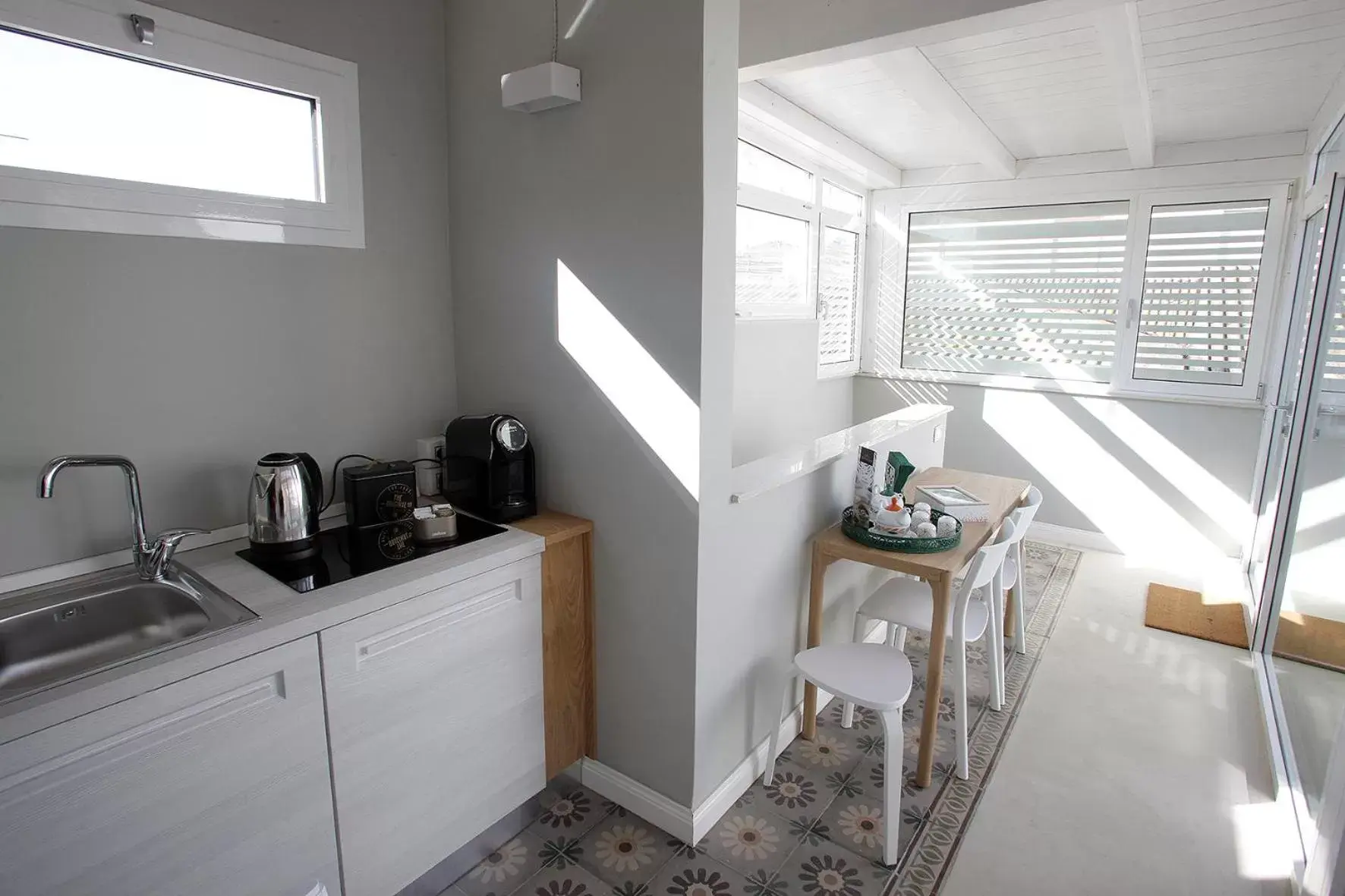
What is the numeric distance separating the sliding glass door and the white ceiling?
0.49 metres

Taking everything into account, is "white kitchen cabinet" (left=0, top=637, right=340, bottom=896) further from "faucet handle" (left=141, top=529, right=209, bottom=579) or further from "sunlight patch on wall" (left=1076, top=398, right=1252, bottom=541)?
"sunlight patch on wall" (left=1076, top=398, right=1252, bottom=541)

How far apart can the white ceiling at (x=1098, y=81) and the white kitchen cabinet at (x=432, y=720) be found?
228 cm

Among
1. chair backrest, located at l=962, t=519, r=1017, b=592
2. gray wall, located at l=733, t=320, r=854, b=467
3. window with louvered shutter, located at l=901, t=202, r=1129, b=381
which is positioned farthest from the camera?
window with louvered shutter, located at l=901, t=202, r=1129, b=381

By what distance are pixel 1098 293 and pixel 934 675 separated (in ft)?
11.1

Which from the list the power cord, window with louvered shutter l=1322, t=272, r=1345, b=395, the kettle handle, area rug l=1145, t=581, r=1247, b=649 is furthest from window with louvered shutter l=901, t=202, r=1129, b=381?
the kettle handle

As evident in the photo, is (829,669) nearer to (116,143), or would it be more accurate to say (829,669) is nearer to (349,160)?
(349,160)

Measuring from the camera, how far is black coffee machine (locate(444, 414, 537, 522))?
6.61 ft

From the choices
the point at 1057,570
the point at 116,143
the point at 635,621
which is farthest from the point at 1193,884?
the point at 116,143

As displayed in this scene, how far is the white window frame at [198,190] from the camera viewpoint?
1.51 metres

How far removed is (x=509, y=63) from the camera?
6.68ft

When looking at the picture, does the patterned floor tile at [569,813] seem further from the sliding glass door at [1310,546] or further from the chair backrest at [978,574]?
the sliding glass door at [1310,546]

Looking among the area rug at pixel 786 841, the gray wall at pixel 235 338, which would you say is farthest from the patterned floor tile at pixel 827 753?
the gray wall at pixel 235 338

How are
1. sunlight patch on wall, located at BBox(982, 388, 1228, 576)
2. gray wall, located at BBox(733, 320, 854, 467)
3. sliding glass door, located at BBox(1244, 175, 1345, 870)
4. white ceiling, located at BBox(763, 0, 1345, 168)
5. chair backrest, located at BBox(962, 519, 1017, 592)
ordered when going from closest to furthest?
sliding glass door, located at BBox(1244, 175, 1345, 870) → chair backrest, located at BBox(962, 519, 1017, 592) → white ceiling, located at BBox(763, 0, 1345, 168) → gray wall, located at BBox(733, 320, 854, 467) → sunlight patch on wall, located at BBox(982, 388, 1228, 576)

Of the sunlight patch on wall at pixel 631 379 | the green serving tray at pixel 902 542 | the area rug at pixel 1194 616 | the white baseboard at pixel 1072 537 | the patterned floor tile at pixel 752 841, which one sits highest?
the sunlight patch on wall at pixel 631 379
